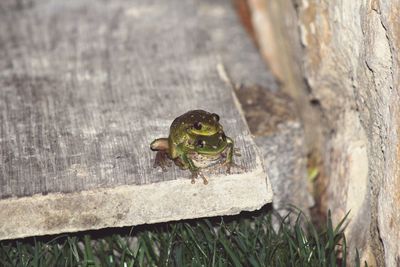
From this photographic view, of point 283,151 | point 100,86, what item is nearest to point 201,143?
point 283,151

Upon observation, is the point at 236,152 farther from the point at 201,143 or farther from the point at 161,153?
the point at 161,153

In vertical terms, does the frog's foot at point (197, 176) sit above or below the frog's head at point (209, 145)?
below

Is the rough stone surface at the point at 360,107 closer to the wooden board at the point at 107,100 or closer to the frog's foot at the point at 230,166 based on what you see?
the wooden board at the point at 107,100

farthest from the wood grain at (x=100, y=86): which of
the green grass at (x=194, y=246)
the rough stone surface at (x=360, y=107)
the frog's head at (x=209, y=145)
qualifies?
the rough stone surface at (x=360, y=107)

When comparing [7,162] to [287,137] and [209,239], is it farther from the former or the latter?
[287,137]

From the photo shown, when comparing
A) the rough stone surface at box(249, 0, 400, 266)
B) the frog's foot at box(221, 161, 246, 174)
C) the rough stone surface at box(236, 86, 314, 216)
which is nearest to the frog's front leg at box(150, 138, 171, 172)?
the frog's foot at box(221, 161, 246, 174)
